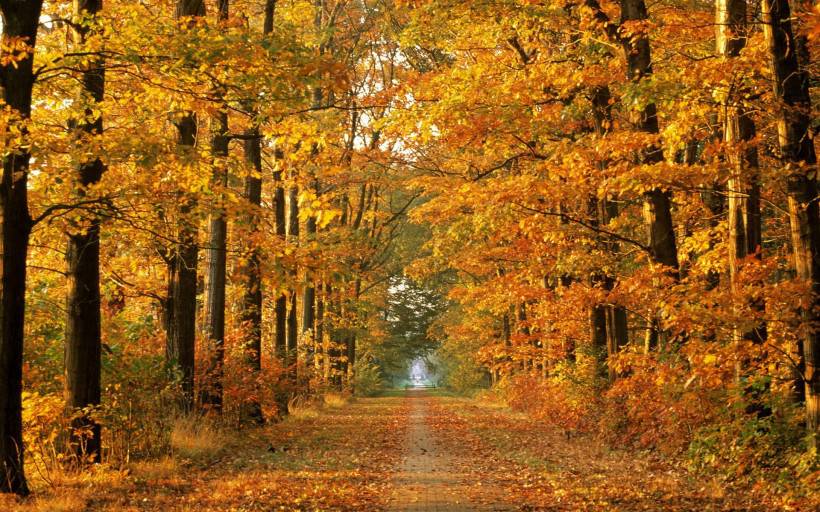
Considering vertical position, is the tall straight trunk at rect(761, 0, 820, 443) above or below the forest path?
above

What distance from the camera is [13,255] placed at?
8492 mm

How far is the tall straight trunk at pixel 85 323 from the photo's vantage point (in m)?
10.1

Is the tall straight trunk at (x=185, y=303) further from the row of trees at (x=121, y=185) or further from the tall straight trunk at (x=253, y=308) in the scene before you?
the tall straight trunk at (x=253, y=308)

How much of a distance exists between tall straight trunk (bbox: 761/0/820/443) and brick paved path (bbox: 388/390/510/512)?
13.4 ft

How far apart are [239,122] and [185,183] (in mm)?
10611

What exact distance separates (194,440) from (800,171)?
1006 cm

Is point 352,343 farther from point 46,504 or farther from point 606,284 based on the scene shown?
point 46,504

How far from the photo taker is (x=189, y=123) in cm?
1375

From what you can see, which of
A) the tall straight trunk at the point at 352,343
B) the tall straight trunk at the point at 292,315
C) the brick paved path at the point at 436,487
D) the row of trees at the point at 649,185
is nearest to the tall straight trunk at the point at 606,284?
the row of trees at the point at 649,185

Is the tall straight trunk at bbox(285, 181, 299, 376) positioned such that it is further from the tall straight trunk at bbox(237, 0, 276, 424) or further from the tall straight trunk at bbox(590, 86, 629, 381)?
the tall straight trunk at bbox(590, 86, 629, 381)

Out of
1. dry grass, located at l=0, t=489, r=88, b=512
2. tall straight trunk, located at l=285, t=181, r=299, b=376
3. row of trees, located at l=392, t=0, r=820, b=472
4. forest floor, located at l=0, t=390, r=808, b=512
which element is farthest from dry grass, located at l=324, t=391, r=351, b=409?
dry grass, located at l=0, t=489, r=88, b=512

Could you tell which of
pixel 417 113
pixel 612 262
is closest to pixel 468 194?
pixel 417 113

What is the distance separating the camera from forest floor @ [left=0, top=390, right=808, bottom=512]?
28.3ft

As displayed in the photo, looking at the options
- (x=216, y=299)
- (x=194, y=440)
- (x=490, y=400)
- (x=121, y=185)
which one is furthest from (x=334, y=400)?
(x=121, y=185)
